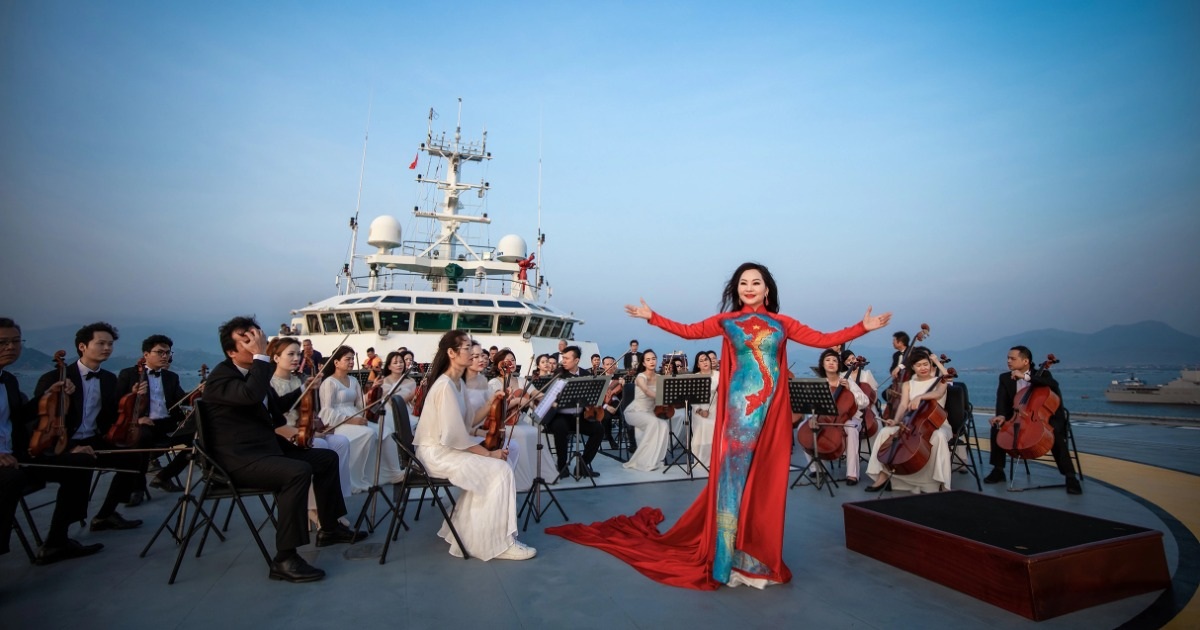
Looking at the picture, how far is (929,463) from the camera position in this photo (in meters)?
5.93

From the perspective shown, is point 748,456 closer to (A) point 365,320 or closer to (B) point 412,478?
(B) point 412,478

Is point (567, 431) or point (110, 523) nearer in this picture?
point (110, 523)

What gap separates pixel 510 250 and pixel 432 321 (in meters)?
5.00

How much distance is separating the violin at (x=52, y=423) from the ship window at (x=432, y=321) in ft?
36.3

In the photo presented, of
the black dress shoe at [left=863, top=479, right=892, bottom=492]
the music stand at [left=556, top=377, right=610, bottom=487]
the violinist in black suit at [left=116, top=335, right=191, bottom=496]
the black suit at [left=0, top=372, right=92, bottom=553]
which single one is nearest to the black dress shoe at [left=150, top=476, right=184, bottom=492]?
the violinist in black suit at [left=116, top=335, right=191, bottom=496]

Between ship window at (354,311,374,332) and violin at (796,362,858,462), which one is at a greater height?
ship window at (354,311,374,332)

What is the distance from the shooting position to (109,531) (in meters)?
4.69

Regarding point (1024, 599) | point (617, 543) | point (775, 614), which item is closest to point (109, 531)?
point (617, 543)

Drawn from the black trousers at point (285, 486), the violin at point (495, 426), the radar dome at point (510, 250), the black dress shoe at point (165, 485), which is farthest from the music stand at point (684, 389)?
the radar dome at point (510, 250)

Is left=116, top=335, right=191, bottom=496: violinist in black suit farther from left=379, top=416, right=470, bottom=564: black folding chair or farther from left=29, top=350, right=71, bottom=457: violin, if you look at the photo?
left=379, top=416, right=470, bottom=564: black folding chair

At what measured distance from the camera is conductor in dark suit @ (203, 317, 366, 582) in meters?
3.54

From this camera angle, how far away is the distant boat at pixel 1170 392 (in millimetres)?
23031

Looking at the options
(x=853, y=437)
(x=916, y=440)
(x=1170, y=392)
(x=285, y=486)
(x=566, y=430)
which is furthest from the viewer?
(x=1170, y=392)

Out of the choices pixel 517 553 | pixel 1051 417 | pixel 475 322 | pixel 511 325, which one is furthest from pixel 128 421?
pixel 511 325
